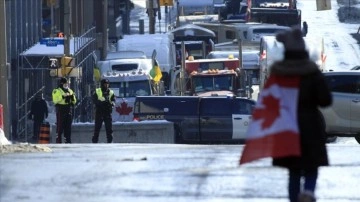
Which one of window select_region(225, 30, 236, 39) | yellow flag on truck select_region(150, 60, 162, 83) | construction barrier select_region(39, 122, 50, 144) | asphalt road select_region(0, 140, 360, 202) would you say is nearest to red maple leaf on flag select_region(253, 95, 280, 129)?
asphalt road select_region(0, 140, 360, 202)

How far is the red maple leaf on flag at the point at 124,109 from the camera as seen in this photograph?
118 ft

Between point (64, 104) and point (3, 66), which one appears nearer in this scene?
point (64, 104)

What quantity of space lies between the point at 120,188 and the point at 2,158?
4811 mm

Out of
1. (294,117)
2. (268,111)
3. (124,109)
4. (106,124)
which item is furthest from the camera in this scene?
(124,109)

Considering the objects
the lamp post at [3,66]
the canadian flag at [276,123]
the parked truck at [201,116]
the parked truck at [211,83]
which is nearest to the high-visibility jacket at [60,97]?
the lamp post at [3,66]

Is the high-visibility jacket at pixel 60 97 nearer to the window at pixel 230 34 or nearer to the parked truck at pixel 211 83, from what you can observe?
the parked truck at pixel 211 83

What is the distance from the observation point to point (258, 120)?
10.2 metres

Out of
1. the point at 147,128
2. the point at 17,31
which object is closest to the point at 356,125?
the point at 147,128

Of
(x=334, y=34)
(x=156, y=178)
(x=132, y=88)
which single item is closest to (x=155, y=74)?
(x=132, y=88)

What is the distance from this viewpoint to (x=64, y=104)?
2716 cm

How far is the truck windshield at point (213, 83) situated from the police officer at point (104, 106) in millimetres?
11490

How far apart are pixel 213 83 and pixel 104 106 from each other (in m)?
12.1

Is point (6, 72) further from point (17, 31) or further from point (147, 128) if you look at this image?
point (17, 31)

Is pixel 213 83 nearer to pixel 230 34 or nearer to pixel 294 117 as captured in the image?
pixel 230 34
